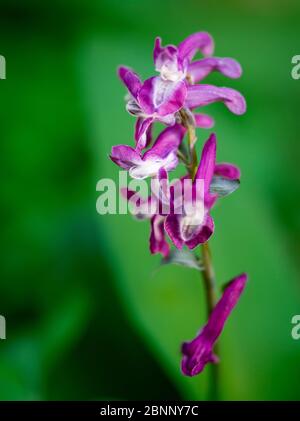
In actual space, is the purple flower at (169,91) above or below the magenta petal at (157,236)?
above

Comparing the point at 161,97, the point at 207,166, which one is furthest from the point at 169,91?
the point at 207,166

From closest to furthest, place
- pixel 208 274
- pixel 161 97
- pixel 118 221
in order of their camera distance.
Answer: pixel 161 97 < pixel 208 274 < pixel 118 221

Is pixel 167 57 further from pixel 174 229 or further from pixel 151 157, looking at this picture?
pixel 174 229

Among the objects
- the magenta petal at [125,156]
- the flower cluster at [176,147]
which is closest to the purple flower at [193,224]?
the flower cluster at [176,147]

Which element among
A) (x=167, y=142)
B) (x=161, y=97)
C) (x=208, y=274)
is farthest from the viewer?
(x=208, y=274)

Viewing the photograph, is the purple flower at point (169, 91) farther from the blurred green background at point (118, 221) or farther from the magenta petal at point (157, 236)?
the blurred green background at point (118, 221)

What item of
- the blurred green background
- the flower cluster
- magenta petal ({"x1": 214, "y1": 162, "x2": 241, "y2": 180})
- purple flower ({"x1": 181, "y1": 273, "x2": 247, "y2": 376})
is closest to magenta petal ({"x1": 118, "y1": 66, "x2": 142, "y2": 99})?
the flower cluster
